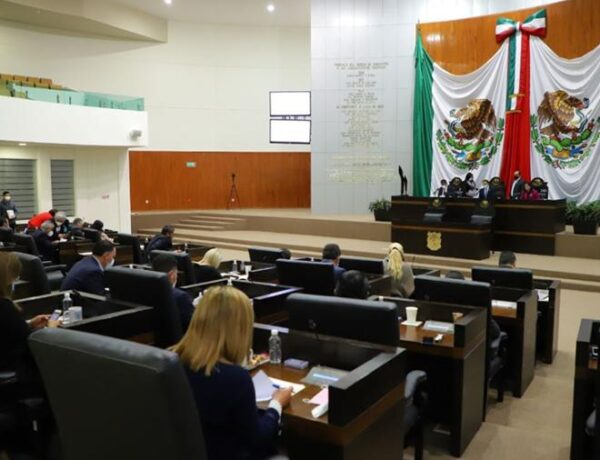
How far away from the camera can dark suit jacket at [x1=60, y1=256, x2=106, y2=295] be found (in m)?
4.76

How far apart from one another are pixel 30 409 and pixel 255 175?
16.4m

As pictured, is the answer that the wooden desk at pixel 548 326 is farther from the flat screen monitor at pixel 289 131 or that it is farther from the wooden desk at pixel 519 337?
the flat screen monitor at pixel 289 131

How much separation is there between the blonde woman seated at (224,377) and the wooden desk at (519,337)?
2.99m

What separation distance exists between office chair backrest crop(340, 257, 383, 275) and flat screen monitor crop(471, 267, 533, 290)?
1004 mm

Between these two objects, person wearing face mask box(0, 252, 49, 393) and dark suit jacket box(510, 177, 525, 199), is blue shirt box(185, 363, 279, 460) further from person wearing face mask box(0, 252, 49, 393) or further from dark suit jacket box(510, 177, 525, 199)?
dark suit jacket box(510, 177, 525, 199)

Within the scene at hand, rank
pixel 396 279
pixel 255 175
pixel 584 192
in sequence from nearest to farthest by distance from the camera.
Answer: pixel 396 279, pixel 584 192, pixel 255 175

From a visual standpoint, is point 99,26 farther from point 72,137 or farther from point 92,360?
point 92,360

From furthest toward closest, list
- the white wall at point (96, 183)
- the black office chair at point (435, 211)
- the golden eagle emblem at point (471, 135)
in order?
the white wall at point (96, 183) → the golden eagle emblem at point (471, 135) → the black office chair at point (435, 211)

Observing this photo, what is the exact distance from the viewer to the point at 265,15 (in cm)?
1767

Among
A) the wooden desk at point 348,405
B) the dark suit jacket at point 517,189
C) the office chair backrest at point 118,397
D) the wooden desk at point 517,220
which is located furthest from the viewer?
the dark suit jacket at point 517,189

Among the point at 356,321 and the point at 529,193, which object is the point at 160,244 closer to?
the point at 356,321

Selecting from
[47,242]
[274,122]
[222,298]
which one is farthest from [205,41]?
[222,298]

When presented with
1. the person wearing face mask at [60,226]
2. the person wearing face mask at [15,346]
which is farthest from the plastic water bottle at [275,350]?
the person wearing face mask at [60,226]

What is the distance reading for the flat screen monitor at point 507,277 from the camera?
16.1 ft
